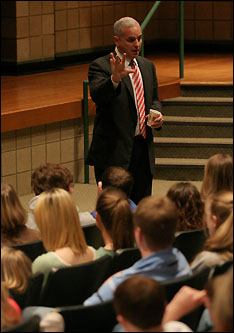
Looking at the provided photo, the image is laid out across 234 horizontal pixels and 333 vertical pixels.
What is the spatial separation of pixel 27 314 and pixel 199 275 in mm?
651

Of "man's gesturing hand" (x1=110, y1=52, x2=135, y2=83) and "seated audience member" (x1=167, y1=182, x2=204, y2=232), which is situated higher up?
"man's gesturing hand" (x1=110, y1=52, x2=135, y2=83)

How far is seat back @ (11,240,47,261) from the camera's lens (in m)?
3.47

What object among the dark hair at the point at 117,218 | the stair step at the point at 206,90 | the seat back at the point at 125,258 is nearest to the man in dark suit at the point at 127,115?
the dark hair at the point at 117,218

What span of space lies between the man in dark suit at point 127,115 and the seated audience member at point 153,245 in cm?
169

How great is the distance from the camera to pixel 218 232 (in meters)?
3.16

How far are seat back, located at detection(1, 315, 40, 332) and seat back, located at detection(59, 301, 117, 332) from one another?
0.37 ft

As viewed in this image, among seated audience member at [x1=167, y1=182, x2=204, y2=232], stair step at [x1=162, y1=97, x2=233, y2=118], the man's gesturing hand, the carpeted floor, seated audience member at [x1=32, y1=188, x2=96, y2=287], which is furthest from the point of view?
stair step at [x1=162, y1=97, x2=233, y2=118]

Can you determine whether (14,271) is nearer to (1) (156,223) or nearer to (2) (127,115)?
(1) (156,223)

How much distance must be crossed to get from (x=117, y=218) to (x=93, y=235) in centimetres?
51

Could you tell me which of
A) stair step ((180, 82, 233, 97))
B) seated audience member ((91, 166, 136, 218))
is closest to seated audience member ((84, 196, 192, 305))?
seated audience member ((91, 166, 136, 218))

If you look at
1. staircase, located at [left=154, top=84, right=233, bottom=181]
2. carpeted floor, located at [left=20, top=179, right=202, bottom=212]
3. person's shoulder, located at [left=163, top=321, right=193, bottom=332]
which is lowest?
carpeted floor, located at [left=20, top=179, right=202, bottom=212]

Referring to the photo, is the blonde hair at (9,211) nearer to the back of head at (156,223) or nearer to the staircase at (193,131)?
the back of head at (156,223)

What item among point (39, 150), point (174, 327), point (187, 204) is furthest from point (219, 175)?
point (39, 150)

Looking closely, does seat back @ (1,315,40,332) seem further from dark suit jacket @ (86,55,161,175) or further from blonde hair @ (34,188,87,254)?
dark suit jacket @ (86,55,161,175)
